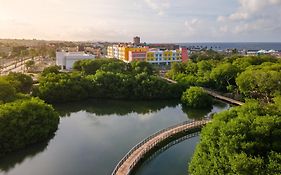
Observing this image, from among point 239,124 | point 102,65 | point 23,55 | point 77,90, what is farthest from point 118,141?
point 23,55

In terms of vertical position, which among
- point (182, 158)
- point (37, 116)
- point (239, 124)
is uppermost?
point (239, 124)

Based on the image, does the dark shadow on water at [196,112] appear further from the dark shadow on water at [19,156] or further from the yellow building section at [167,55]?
the yellow building section at [167,55]

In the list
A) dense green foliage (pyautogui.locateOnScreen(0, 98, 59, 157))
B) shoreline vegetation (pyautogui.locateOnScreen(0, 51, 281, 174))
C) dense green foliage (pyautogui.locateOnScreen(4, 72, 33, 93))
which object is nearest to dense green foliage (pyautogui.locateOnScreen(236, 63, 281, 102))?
shoreline vegetation (pyautogui.locateOnScreen(0, 51, 281, 174))

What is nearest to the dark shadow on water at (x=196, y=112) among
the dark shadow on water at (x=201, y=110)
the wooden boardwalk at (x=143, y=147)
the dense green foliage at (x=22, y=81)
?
the dark shadow on water at (x=201, y=110)

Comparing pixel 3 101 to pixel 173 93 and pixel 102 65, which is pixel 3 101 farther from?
pixel 102 65

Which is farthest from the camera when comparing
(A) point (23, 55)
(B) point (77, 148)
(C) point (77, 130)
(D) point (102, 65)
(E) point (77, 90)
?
(A) point (23, 55)

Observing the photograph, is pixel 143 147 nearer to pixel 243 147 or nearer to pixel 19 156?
pixel 19 156
